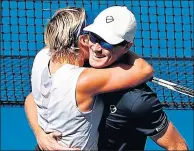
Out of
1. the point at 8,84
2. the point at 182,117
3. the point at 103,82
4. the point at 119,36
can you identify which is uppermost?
the point at 119,36

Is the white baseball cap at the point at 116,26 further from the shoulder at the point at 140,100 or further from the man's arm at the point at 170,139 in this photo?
the man's arm at the point at 170,139

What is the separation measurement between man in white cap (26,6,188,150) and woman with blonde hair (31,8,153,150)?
22mm

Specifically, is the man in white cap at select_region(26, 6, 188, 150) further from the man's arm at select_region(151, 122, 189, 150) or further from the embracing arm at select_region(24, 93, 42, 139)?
the embracing arm at select_region(24, 93, 42, 139)

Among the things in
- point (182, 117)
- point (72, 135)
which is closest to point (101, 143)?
point (72, 135)

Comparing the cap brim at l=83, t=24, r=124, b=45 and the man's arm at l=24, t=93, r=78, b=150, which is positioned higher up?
the cap brim at l=83, t=24, r=124, b=45

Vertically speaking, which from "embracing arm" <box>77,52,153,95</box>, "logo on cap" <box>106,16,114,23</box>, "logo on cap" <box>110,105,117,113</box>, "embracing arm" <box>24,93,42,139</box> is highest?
"logo on cap" <box>106,16,114,23</box>

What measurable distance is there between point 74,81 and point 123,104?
0.45 ft

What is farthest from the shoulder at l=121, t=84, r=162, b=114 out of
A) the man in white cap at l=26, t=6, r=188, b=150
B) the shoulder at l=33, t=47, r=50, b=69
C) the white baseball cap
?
the shoulder at l=33, t=47, r=50, b=69

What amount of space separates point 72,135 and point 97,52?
0.23m

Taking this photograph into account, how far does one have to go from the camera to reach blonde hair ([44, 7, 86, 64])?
5.94 ft

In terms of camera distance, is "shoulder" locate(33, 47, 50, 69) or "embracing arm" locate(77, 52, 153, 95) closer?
"embracing arm" locate(77, 52, 153, 95)

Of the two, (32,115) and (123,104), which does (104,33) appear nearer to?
(123,104)

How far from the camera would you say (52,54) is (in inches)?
73.3

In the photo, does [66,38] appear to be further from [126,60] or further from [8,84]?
[8,84]
